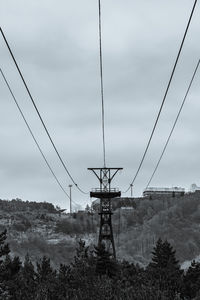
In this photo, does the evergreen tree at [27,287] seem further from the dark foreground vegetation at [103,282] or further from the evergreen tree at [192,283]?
the evergreen tree at [192,283]

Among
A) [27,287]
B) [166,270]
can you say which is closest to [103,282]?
[27,287]

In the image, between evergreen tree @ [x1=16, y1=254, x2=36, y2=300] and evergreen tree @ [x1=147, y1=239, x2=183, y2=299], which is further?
evergreen tree @ [x1=147, y1=239, x2=183, y2=299]

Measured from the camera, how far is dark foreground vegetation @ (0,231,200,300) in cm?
4081

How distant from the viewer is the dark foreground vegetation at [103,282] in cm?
4081

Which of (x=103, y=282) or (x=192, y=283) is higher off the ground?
(x=192, y=283)

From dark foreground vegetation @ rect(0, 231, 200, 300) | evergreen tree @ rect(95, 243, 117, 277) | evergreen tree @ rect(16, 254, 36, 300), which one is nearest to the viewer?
dark foreground vegetation @ rect(0, 231, 200, 300)

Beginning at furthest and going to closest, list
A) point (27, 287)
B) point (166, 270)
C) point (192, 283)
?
point (166, 270) < point (192, 283) < point (27, 287)

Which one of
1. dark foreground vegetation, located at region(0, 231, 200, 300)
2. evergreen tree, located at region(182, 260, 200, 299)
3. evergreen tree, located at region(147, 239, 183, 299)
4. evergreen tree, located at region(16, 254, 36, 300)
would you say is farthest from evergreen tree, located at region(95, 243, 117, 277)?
evergreen tree, located at region(182, 260, 200, 299)

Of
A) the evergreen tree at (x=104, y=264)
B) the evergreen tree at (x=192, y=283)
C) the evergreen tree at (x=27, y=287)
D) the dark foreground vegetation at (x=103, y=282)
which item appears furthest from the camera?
the evergreen tree at (x=104, y=264)

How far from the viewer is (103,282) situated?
4788cm

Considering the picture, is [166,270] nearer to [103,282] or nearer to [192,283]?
[192,283]

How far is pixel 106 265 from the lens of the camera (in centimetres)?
7144

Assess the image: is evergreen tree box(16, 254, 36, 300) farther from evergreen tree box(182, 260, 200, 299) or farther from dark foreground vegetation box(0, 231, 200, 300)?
evergreen tree box(182, 260, 200, 299)

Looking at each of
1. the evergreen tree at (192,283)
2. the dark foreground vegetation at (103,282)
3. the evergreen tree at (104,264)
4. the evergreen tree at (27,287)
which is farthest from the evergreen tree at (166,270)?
the evergreen tree at (27,287)
